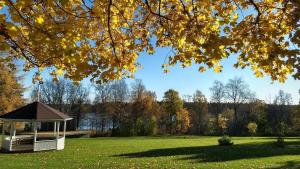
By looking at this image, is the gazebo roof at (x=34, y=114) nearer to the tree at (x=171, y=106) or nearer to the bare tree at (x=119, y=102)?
the bare tree at (x=119, y=102)

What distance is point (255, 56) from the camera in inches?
228

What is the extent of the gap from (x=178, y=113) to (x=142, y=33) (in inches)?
2037

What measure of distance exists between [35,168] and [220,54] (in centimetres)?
1308

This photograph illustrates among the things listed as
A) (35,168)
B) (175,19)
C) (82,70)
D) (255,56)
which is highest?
(175,19)

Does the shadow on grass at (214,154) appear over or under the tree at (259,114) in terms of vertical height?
under

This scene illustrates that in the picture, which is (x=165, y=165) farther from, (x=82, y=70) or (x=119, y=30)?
(x=82, y=70)

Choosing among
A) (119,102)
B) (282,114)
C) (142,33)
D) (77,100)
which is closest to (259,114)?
(282,114)

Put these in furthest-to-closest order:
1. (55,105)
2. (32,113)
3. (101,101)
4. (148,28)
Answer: (55,105) < (101,101) < (32,113) < (148,28)

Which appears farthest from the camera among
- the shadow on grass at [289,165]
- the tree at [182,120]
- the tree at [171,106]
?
the tree at [171,106]

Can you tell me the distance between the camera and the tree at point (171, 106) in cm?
5912

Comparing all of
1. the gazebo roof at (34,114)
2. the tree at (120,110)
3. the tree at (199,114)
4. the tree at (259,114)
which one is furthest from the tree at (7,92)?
the tree at (259,114)

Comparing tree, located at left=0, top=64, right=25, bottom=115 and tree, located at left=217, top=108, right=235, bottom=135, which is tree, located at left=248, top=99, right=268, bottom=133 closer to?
tree, located at left=217, top=108, right=235, bottom=135

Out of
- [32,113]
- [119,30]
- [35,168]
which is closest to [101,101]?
[32,113]

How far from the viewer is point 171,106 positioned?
195 ft
